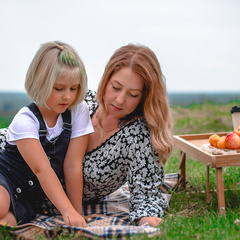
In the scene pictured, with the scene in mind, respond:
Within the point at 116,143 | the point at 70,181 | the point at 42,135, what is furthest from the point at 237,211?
the point at 42,135

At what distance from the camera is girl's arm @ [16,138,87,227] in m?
2.34

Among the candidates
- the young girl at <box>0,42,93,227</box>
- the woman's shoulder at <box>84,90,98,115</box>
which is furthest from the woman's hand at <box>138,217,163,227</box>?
the woman's shoulder at <box>84,90,98,115</box>

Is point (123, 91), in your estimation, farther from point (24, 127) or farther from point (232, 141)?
point (232, 141)

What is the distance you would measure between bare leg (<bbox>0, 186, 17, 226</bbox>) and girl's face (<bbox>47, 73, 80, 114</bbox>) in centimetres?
61

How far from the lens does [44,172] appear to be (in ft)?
7.72

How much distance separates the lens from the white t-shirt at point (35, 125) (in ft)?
7.74

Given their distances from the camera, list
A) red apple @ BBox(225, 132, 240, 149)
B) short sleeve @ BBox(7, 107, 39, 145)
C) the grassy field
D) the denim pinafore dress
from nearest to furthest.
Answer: the grassy field < short sleeve @ BBox(7, 107, 39, 145) < the denim pinafore dress < red apple @ BBox(225, 132, 240, 149)

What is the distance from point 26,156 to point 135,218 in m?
0.83

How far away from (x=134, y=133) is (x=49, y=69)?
28.7 inches

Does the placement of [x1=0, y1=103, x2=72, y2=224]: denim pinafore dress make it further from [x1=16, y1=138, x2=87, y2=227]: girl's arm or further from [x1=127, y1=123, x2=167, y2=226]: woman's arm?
[x1=127, y1=123, x2=167, y2=226]: woman's arm

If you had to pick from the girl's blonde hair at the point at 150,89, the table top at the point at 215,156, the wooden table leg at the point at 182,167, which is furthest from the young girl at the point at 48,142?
the wooden table leg at the point at 182,167

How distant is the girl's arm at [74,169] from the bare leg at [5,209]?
1.37 feet

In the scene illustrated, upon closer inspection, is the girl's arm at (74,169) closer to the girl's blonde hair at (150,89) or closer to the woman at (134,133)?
the woman at (134,133)

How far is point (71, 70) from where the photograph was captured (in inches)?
92.2
